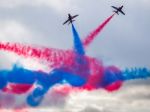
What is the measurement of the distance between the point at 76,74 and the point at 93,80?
14.4 feet

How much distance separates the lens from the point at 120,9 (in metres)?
76.9

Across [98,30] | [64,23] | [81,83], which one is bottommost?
Result: [81,83]

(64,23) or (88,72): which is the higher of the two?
(64,23)

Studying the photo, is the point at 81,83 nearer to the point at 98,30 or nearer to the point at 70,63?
the point at 70,63

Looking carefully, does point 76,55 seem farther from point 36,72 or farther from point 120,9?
point 120,9

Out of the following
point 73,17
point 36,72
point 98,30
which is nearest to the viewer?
point 98,30

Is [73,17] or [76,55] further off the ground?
[73,17]

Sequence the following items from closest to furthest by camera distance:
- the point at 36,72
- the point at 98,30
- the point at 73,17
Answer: the point at 98,30, the point at 36,72, the point at 73,17

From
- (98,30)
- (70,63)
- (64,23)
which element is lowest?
(70,63)

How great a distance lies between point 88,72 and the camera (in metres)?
67.7

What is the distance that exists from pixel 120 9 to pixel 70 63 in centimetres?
2242

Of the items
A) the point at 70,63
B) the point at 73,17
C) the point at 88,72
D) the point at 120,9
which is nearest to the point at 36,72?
the point at 70,63

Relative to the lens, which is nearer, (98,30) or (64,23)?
(98,30)

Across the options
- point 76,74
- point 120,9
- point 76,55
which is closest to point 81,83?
point 76,74
